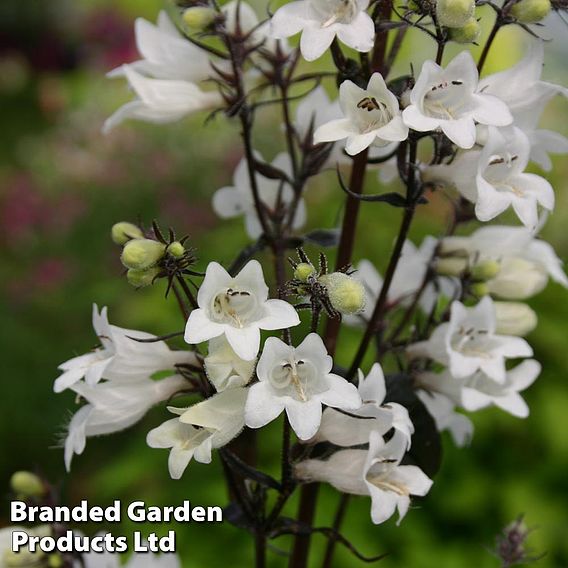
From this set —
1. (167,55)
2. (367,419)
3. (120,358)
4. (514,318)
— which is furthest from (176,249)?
(514,318)

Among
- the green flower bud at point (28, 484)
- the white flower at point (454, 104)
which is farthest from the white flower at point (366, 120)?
the green flower bud at point (28, 484)

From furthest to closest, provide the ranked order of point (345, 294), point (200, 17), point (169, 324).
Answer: point (169, 324), point (200, 17), point (345, 294)

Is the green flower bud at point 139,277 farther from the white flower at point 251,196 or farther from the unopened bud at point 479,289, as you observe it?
the unopened bud at point 479,289

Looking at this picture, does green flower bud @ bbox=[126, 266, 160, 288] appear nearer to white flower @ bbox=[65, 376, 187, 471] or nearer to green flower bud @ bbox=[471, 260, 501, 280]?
white flower @ bbox=[65, 376, 187, 471]

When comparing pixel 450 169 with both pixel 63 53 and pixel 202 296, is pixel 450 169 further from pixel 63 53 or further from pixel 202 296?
pixel 63 53

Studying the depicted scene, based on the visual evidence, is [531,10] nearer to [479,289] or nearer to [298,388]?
[479,289]

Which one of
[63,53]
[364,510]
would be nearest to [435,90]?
[364,510]

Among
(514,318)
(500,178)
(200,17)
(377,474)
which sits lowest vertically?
(377,474)
